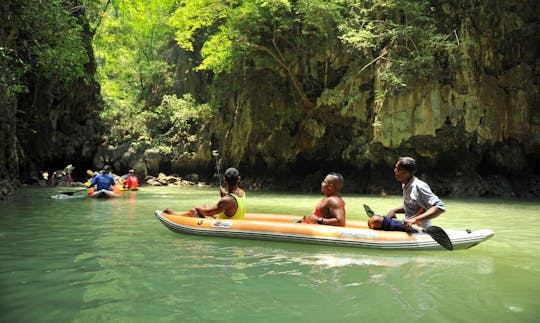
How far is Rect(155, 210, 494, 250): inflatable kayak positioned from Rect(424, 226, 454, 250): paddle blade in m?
0.09

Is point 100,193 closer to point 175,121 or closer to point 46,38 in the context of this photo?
point 46,38

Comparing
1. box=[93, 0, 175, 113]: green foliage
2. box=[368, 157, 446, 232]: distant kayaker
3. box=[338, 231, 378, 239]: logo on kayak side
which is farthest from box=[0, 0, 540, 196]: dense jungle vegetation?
box=[368, 157, 446, 232]: distant kayaker

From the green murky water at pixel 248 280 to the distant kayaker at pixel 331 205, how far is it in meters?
0.54

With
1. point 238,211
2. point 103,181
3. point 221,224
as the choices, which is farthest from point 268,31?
point 221,224

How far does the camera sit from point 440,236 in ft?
16.3

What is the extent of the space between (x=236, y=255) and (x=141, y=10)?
1912 centimetres

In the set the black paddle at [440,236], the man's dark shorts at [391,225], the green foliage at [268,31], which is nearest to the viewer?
the black paddle at [440,236]

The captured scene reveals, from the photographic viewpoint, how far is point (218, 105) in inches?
949

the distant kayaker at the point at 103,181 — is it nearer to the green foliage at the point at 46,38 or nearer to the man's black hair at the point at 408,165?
the green foliage at the point at 46,38

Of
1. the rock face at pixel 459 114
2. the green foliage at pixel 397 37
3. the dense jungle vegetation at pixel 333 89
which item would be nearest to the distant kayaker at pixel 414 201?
the dense jungle vegetation at pixel 333 89

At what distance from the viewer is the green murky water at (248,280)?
283 cm

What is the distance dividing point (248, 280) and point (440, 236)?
8.40ft

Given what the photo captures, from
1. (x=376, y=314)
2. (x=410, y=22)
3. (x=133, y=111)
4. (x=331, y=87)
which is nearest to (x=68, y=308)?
(x=376, y=314)

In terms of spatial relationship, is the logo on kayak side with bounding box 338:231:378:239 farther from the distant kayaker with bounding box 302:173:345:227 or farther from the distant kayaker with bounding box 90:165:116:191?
the distant kayaker with bounding box 90:165:116:191
